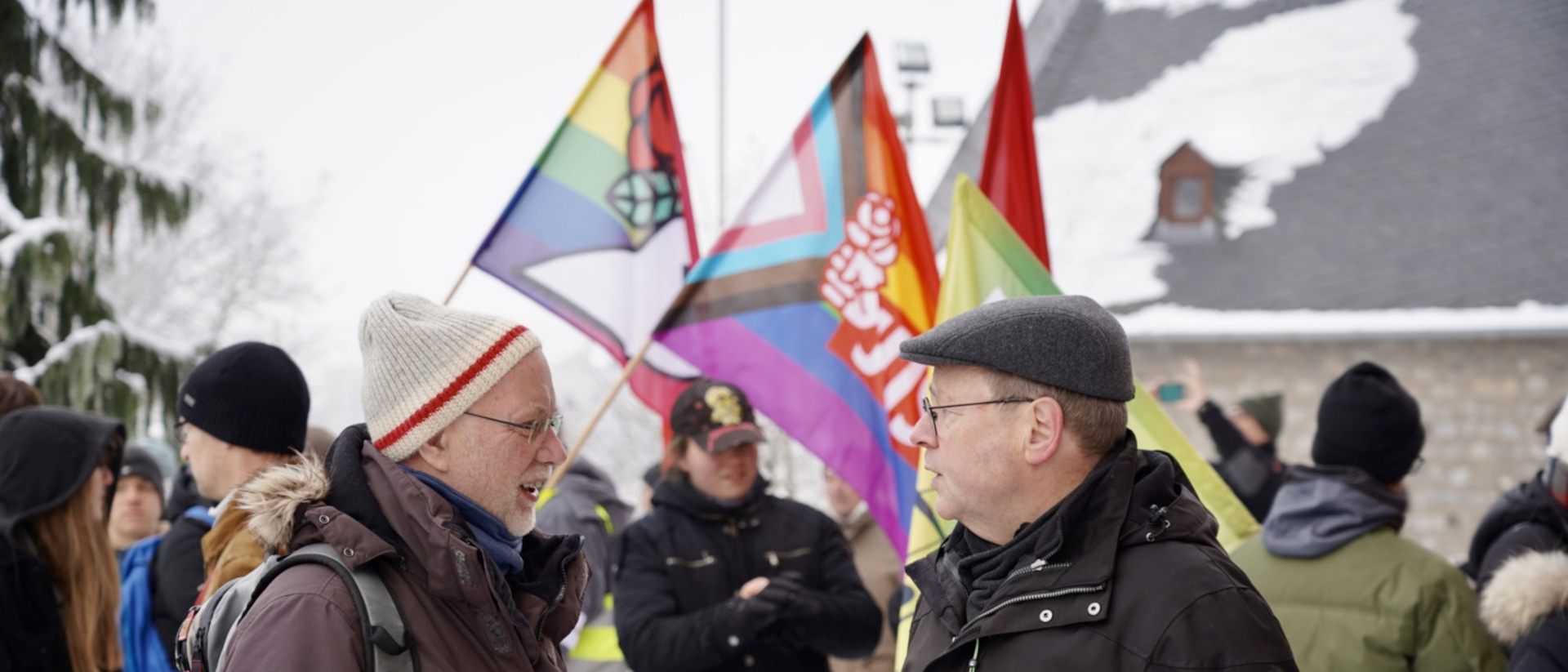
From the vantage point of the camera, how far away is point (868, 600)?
3.90 meters

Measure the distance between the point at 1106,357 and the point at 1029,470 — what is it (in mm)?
233

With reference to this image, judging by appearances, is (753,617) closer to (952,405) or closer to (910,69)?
(952,405)

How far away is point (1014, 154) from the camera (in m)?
4.50

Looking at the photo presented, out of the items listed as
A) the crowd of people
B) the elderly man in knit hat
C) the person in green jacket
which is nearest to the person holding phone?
the crowd of people

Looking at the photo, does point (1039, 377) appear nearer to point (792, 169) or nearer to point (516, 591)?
point (516, 591)

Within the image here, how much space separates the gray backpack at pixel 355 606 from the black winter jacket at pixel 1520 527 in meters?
2.90

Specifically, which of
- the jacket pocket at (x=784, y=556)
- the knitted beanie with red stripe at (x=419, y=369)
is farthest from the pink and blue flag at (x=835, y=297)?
the knitted beanie with red stripe at (x=419, y=369)

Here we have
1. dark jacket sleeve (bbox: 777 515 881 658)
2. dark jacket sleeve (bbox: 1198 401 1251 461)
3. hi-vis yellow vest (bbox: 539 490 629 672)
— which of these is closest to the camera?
dark jacket sleeve (bbox: 777 515 881 658)

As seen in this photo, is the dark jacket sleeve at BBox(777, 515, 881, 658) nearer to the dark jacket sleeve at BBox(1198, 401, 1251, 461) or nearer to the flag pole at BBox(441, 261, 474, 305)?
the flag pole at BBox(441, 261, 474, 305)

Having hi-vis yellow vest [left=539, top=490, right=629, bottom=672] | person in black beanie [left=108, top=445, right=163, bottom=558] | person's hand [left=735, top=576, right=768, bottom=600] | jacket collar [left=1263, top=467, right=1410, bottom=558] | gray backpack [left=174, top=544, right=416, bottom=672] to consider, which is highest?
gray backpack [left=174, top=544, right=416, bottom=672]

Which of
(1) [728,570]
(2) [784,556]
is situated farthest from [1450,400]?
(1) [728,570]

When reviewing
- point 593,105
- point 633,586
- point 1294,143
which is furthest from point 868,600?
point 1294,143

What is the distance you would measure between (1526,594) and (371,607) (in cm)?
244

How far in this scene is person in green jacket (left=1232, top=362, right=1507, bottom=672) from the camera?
321 centimetres
